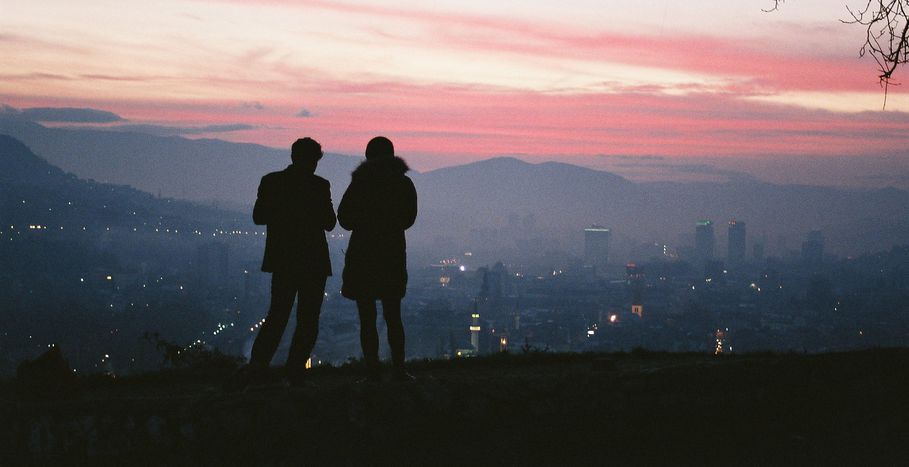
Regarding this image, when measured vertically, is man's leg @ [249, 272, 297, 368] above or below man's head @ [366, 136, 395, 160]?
below

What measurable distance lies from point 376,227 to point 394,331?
2.80ft

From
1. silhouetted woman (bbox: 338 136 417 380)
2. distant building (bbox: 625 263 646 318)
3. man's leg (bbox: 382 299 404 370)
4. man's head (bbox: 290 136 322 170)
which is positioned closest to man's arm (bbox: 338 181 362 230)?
silhouetted woman (bbox: 338 136 417 380)

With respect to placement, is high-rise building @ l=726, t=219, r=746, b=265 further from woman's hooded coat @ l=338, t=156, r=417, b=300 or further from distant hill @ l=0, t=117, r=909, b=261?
woman's hooded coat @ l=338, t=156, r=417, b=300

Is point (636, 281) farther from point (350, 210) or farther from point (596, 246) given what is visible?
point (350, 210)

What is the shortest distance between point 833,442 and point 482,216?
172 meters

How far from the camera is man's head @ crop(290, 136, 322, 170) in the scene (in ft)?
25.4

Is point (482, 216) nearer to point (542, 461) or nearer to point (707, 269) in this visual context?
point (707, 269)

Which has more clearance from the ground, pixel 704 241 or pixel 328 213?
pixel 328 213

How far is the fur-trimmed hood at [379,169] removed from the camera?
7.73 meters

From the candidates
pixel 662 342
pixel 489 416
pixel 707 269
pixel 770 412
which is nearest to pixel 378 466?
pixel 489 416

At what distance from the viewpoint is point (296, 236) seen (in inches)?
306

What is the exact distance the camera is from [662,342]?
39.4m

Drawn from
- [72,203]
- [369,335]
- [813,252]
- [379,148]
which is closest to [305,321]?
[369,335]

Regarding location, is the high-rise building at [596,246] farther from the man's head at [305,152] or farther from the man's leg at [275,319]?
the man's head at [305,152]
